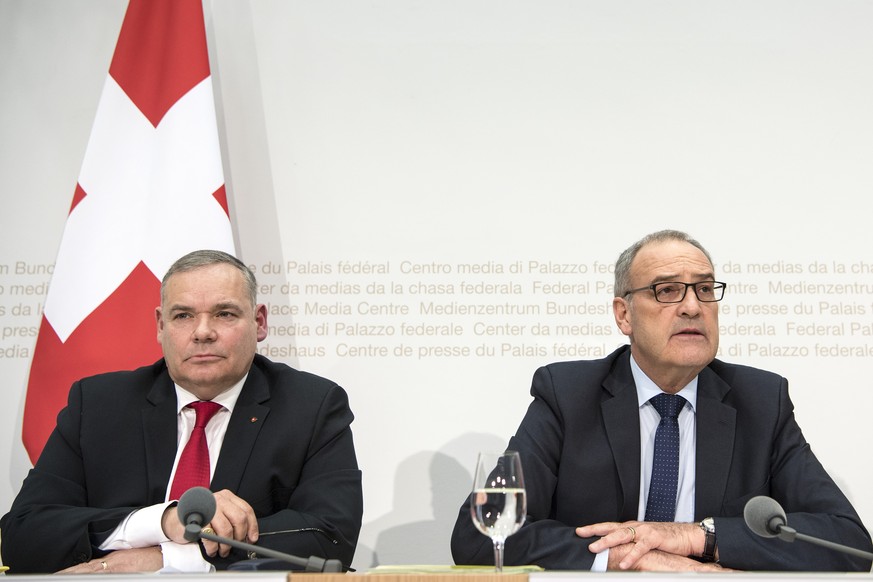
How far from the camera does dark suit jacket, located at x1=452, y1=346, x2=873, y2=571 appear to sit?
2.93 m

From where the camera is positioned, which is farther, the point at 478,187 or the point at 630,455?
the point at 478,187

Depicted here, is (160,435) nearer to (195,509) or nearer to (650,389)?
(195,509)

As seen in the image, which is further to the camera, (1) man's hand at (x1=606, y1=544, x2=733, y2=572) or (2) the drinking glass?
(1) man's hand at (x1=606, y1=544, x2=733, y2=572)

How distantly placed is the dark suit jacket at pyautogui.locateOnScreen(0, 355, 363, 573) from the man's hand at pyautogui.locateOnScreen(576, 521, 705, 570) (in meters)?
0.85

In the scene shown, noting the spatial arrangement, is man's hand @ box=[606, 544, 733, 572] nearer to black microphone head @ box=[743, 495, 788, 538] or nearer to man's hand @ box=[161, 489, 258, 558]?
black microphone head @ box=[743, 495, 788, 538]

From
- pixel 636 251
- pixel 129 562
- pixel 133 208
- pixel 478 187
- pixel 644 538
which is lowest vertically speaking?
pixel 129 562

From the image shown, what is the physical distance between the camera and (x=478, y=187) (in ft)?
14.6

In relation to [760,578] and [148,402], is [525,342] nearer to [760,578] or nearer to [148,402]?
[148,402]

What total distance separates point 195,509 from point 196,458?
991 millimetres

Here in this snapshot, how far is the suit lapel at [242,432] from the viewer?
10.3 feet

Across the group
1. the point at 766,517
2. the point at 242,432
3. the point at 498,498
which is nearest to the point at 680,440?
the point at 766,517

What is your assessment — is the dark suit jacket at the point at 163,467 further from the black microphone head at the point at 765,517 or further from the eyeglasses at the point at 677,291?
the black microphone head at the point at 765,517

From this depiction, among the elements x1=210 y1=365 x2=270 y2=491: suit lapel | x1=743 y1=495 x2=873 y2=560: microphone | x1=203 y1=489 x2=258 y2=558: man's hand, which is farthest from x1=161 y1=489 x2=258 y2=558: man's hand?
x1=743 y1=495 x2=873 y2=560: microphone

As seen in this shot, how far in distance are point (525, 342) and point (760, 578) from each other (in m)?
2.49
